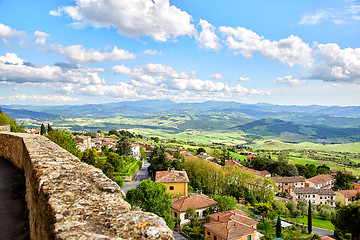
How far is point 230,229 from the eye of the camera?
1187 inches

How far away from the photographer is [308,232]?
40.9m

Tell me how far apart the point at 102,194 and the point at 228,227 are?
29978mm

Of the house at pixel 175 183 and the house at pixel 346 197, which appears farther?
the house at pixel 346 197

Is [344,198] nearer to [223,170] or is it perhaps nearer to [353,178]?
[353,178]

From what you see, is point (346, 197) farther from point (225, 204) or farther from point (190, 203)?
point (190, 203)

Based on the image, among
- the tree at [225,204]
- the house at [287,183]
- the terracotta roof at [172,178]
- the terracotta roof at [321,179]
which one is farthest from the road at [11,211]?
the terracotta roof at [321,179]

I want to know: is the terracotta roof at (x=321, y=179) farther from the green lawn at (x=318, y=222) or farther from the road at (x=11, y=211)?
the road at (x=11, y=211)

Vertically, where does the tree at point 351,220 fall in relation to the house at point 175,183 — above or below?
below

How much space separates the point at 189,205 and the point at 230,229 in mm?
9306

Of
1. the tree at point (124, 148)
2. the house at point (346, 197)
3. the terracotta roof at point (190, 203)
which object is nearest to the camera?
the terracotta roof at point (190, 203)

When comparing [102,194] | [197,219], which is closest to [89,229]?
[102,194]

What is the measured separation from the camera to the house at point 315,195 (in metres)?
67.2

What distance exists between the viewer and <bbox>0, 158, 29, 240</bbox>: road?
20.8 ft

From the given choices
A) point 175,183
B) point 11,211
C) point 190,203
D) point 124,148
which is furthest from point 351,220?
point 124,148
